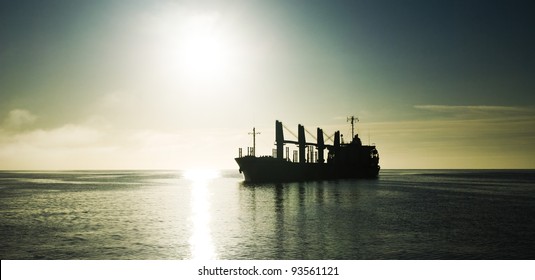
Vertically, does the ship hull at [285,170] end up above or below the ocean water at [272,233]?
above

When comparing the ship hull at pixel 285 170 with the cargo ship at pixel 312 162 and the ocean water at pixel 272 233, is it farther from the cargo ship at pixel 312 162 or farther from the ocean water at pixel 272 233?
the ocean water at pixel 272 233

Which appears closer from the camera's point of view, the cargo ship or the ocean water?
the ocean water

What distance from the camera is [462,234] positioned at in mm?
25844

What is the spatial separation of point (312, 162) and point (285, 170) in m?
19.1

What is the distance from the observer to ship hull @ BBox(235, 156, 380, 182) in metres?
82.5

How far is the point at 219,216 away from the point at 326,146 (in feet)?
227

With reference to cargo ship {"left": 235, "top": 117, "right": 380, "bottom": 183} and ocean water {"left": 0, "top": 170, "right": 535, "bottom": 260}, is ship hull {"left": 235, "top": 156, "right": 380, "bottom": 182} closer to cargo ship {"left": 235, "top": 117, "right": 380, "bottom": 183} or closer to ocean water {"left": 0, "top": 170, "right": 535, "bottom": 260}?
cargo ship {"left": 235, "top": 117, "right": 380, "bottom": 183}

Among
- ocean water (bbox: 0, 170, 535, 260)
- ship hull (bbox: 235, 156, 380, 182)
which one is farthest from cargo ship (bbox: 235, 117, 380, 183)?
ocean water (bbox: 0, 170, 535, 260)

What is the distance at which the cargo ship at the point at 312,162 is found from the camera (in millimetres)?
83375

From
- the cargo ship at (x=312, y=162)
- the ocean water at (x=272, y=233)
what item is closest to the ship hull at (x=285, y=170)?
the cargo ship at (x=312, y=162)

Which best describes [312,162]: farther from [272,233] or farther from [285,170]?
[272,233]

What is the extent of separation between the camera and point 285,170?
8575 cm

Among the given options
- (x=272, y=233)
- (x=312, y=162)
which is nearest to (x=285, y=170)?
(x=312, y=162)
